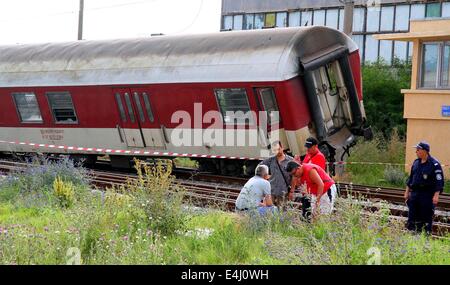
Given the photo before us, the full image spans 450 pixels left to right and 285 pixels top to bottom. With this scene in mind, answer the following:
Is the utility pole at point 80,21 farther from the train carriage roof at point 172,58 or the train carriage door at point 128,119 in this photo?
the train carriage door at point 128,119

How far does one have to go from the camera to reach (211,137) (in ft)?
57.8

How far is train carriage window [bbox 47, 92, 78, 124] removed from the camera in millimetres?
20469

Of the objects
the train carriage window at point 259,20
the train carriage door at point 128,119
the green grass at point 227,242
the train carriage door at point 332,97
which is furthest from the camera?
the train carriage window at point 259,20

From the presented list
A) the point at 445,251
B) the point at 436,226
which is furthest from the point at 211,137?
the point at 445,251

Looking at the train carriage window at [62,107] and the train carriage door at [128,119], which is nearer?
the train carriage door at [128,119]

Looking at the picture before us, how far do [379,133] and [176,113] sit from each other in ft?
34.9

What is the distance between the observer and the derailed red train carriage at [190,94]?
16.6m

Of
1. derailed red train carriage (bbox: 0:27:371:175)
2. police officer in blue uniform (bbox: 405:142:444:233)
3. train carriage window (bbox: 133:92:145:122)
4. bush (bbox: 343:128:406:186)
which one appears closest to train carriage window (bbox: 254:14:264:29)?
bush (bbox: 343:128:406:186)

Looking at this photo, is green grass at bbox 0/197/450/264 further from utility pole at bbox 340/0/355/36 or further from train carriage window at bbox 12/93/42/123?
train carriage window at bbox 12/93/42/123

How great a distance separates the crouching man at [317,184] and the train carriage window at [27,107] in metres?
12.5

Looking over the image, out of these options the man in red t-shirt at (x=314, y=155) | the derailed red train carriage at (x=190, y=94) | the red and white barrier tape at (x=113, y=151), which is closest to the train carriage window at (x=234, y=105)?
the derailed red train carriage at (x=190, y=94)

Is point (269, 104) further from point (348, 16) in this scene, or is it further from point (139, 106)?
point (348, 16)

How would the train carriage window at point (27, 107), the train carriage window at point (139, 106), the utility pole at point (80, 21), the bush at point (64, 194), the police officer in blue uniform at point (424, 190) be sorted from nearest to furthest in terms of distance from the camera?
the police officer in blue uniform at point (424, 190), the bush at point (64, 194), the train carriage window at point (139, 106), the train carriage window at point (27, 107), the utility pole at point (80, 21)

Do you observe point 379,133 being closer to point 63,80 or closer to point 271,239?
→ point 63,80
